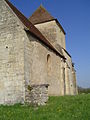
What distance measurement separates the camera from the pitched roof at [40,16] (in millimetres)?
20734

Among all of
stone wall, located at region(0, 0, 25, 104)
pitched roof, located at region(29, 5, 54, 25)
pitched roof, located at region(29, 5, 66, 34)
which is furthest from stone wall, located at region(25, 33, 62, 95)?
pitched roof, located at region(29, 5, 54, 25)

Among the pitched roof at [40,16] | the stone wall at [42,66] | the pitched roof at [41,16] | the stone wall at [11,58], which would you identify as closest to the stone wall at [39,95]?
the stone wall at [11,58]

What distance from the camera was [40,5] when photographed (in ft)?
75.4

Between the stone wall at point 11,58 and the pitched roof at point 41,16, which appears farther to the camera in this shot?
the pitched roof at point 41,16

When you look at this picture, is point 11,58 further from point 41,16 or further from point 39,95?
point 41,16

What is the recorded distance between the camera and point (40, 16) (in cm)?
2144

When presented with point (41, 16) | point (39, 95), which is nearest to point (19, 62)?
point (39, 95)

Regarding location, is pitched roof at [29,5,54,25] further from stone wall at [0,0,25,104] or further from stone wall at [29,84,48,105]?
stone wall at [29,84,48,105]

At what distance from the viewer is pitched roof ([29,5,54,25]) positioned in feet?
68.0

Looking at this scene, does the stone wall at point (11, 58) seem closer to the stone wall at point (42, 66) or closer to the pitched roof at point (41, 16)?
the stone wall at point (42, 66)

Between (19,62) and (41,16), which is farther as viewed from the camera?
(41,16)

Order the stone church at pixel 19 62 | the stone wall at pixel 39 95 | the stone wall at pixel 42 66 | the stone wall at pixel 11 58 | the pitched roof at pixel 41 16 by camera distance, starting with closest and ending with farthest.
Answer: the stone wall at pixel 39 95
the stone church at pixel 19 62
the stone wall at pixel 11 58
the stone wall at pixel 42 66
the pitched roof at pixel 41 16

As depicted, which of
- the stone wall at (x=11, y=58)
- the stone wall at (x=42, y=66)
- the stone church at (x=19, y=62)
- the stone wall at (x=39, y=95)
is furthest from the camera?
the stone wall at (x=42, y=66)

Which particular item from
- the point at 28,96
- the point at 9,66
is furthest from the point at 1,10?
the point at 28,96
